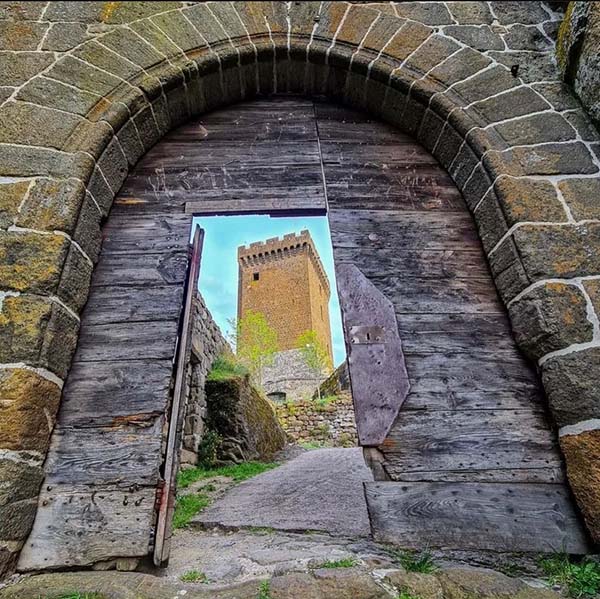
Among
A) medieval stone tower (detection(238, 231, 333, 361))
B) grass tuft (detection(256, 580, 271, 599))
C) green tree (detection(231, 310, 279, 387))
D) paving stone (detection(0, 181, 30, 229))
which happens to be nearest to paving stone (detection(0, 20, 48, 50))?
paving stone (detection(0, 181, 30, 229))

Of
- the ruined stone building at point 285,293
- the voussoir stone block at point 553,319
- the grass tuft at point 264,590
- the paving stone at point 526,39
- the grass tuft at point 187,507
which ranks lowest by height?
the grass tuft at point 264,590

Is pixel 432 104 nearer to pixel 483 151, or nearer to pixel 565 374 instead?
pixel 483 151

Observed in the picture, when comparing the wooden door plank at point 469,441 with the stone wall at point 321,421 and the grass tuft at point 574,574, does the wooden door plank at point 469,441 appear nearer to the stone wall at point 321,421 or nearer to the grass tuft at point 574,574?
the grass tuft at point 574,574

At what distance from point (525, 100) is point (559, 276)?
1321mm

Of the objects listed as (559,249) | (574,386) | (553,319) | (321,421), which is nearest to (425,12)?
(559,249)

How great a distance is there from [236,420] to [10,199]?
20.8 ft

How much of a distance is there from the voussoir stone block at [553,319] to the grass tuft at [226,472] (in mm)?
4951

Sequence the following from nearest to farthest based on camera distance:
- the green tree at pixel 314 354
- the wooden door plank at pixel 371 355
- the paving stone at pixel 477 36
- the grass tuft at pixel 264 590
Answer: the grass tuft at pixel 264 590 → the wooden door plank at pixel 371 355 → the paving stone at pixel 477 36 → the green tree at pixel 314 354

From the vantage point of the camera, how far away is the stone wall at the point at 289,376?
2372cm

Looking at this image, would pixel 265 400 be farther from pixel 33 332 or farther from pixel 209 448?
pixel 33 332

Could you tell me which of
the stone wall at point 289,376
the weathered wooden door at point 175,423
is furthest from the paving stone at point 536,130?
the stone wall at point 289,376

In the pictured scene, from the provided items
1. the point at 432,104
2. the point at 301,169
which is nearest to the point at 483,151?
the point at 432,104

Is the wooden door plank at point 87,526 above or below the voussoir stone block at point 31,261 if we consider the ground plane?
below

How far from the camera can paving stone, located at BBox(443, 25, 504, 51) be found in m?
2.81
